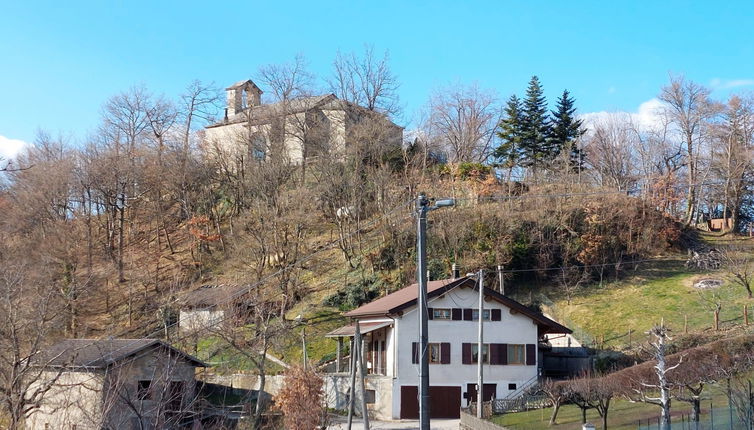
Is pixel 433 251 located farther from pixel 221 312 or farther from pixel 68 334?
pixel 68 334

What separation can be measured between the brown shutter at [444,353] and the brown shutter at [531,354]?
4.35 meters

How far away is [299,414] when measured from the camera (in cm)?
2683

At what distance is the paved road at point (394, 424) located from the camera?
3225 centimetres

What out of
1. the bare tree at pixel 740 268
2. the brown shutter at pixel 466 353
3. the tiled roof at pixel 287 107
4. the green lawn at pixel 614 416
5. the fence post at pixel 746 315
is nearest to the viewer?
the green lawn at pixel 614 416

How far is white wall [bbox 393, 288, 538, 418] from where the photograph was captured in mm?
36750

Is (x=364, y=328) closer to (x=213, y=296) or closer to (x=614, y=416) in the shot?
(x=213, y=296)

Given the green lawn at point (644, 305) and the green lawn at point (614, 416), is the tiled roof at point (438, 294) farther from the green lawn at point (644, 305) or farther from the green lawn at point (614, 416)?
the green lawn at point (614, 416)

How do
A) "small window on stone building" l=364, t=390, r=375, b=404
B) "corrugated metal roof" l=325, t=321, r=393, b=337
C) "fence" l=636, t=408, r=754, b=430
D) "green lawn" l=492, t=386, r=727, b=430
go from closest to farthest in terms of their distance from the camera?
1. "fence" l=636, t=408, r=754, b=430
2. "green lawn" l=492, t=386, r=727, b=430
3. "small window on stone building" l=364, t=390, r=375, b=404
4. "corrugated metal roof" l=325, t=321, r=393, b=337

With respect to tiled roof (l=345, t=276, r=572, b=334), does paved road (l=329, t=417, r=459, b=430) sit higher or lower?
lower

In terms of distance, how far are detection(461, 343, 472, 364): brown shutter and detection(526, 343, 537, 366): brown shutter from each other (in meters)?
3.22

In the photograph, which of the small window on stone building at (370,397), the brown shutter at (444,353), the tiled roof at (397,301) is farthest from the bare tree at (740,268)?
the small window on stone building at (370,397)

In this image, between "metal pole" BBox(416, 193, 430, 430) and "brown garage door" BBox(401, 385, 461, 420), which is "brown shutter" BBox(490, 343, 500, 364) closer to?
"brown garage door" BBox(401, 385, 461, 420)

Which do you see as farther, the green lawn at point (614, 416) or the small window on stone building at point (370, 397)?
the small window on stone building at point (370, 397)

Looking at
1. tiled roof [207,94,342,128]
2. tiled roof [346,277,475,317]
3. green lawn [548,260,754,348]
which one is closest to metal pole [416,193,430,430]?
tiled roof [346,277,475,317]
